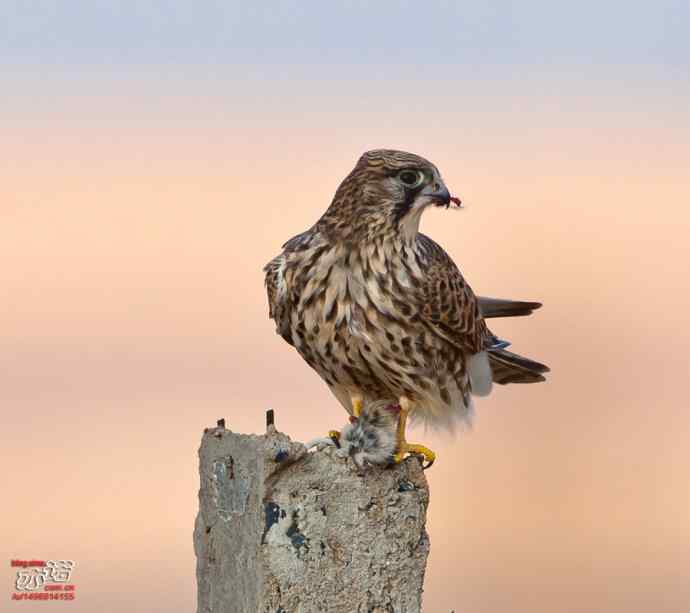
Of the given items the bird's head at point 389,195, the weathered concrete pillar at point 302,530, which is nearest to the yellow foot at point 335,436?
the weathered concrete pillar at point 302,530

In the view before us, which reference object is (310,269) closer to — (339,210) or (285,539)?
(339,210)

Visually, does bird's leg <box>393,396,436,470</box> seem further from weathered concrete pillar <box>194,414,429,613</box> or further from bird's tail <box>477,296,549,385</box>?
bird's tail <box>477,296,549,385</box>

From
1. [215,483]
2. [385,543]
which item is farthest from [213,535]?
[385,543]

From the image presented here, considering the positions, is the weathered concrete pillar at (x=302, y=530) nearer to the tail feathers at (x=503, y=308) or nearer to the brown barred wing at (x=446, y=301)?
the brown barred wing at (x=446, y=301)

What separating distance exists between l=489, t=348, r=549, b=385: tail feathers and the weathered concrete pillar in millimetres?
1446

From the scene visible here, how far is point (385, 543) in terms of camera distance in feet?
18.0

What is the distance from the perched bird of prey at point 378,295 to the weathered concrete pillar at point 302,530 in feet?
1.42

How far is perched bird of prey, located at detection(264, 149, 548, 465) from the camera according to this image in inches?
235

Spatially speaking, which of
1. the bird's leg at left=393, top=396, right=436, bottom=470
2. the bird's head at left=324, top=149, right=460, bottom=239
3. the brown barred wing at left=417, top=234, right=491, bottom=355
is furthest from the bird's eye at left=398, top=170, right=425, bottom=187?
the bird's leg at left=393, top=396, right=436, bottom=470

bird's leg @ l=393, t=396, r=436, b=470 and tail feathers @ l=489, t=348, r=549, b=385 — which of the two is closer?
bird's leg @ l=393, t=396, r=436, b=470

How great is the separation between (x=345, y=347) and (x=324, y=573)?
3.55ft

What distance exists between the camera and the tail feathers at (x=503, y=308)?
23.0 ft

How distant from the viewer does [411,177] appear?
600 centimetres

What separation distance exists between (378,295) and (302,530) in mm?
1179
